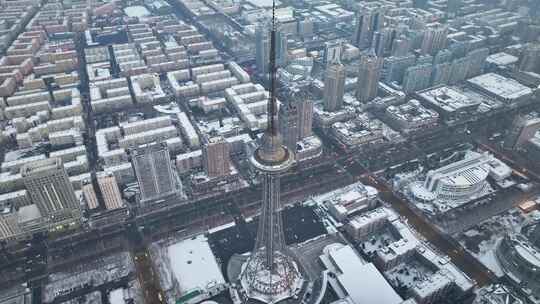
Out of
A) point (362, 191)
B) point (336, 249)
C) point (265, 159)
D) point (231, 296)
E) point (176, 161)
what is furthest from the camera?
point (176, 161)

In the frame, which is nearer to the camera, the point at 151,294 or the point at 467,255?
the point at 151,294

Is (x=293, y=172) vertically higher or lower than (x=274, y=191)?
lower

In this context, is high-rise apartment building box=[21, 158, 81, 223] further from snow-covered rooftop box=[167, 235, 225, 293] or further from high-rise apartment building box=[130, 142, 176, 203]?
snow-covered rooftop box=[167, 235, 225, 293]

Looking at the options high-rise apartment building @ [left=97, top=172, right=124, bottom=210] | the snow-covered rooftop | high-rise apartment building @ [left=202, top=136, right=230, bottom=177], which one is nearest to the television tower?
the snow-covered rooftop

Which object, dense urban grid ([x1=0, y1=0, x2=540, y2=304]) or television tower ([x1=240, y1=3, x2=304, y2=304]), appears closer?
television tower ([x1=240, y1=3, x2=304, y2=304])

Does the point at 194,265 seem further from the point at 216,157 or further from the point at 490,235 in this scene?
the point at 490,235

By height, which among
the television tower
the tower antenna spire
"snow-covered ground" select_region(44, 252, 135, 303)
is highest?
the tower antenna spire

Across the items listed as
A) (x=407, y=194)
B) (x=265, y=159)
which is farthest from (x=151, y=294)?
(x=407, y=194)

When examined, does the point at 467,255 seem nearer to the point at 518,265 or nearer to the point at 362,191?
the point at 518,265
